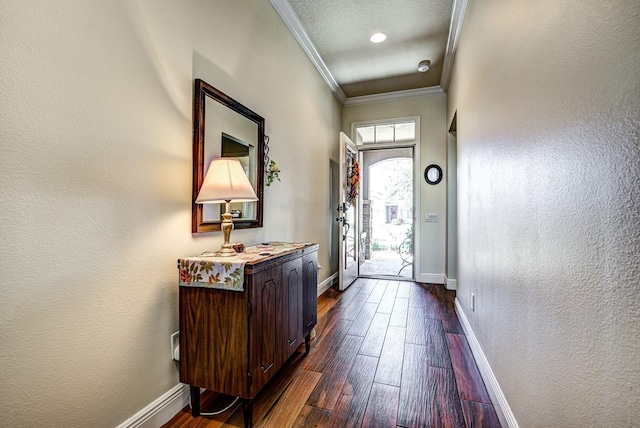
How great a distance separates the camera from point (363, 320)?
116 inches

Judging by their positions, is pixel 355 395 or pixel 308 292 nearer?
pixel 355 395

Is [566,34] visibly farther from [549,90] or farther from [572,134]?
[572,134]

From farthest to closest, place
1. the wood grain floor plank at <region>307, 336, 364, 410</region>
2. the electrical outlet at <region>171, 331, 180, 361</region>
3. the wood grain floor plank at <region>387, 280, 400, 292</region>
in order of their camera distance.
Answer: the wood grain floor plank at <region>387, 280, 400, 292</region>
the wood grain floor plank at <region>307, 336, 364, 410</region>
the electrical outlet at <region>171, 331, 180, 361</region>

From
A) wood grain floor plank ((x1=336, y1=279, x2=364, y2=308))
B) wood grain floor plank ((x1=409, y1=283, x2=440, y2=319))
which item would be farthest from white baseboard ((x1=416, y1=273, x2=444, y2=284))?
wood grain floor plank ((x1=336, y1=279, x2=364, y2=308))

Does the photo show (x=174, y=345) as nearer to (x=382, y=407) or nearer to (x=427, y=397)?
(x=382, y=407)

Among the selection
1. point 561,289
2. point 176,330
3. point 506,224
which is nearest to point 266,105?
point 176,330

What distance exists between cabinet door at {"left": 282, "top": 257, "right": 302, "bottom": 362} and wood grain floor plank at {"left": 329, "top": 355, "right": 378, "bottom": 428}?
0.41 meters

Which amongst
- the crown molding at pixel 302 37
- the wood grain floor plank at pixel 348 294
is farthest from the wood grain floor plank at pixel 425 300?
the crown molding at pixel 302 37

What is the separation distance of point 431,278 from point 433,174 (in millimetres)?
1543

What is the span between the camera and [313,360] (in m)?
2.16

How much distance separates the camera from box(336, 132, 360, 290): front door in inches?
158

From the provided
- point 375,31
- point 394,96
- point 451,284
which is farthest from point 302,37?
point 451,284

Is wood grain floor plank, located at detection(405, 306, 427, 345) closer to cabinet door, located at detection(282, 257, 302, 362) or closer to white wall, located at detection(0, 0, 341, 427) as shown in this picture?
cabinet door, located at detection(282, 257, 302, 362)

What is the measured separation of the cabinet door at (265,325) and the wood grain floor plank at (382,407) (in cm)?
56
